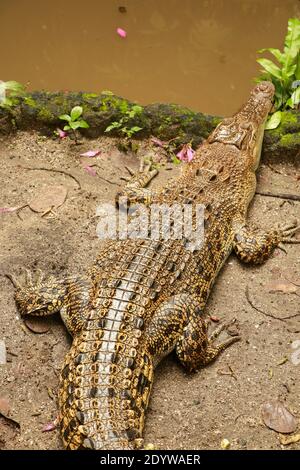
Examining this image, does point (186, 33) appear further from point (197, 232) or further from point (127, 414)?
point (127, 414)

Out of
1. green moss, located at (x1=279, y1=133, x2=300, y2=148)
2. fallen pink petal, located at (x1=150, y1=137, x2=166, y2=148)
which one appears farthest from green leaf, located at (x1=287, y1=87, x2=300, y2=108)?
fallen pink petal, located at (x1=150, y1=137, x2=166, y2=148)

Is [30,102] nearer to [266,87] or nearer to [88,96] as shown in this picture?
[88,96]

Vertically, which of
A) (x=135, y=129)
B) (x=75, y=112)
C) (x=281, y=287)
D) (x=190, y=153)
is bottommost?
(x=281, y=287)

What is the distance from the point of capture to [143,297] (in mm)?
4211

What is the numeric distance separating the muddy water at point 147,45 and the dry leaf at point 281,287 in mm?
2680

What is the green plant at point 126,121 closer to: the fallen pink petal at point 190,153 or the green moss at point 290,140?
the fallen pink petal at point 190,153

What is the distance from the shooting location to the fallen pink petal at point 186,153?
236 inches

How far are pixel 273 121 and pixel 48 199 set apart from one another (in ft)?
7.93

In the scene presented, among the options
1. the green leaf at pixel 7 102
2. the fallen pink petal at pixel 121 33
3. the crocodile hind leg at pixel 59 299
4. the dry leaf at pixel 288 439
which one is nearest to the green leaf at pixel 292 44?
the fallen pink petal at pixel 121 33

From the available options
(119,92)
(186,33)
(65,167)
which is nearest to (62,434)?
(65,167)

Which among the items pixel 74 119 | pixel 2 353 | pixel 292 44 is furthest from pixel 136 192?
pixel 292 44

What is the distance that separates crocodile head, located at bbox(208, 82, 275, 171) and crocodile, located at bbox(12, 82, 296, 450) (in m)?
0.01

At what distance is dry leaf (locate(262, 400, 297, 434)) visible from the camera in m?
3.95

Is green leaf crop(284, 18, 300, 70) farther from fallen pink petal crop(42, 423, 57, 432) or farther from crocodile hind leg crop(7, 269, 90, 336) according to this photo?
fallen pink petal crop(42, 423, 57, 432)
